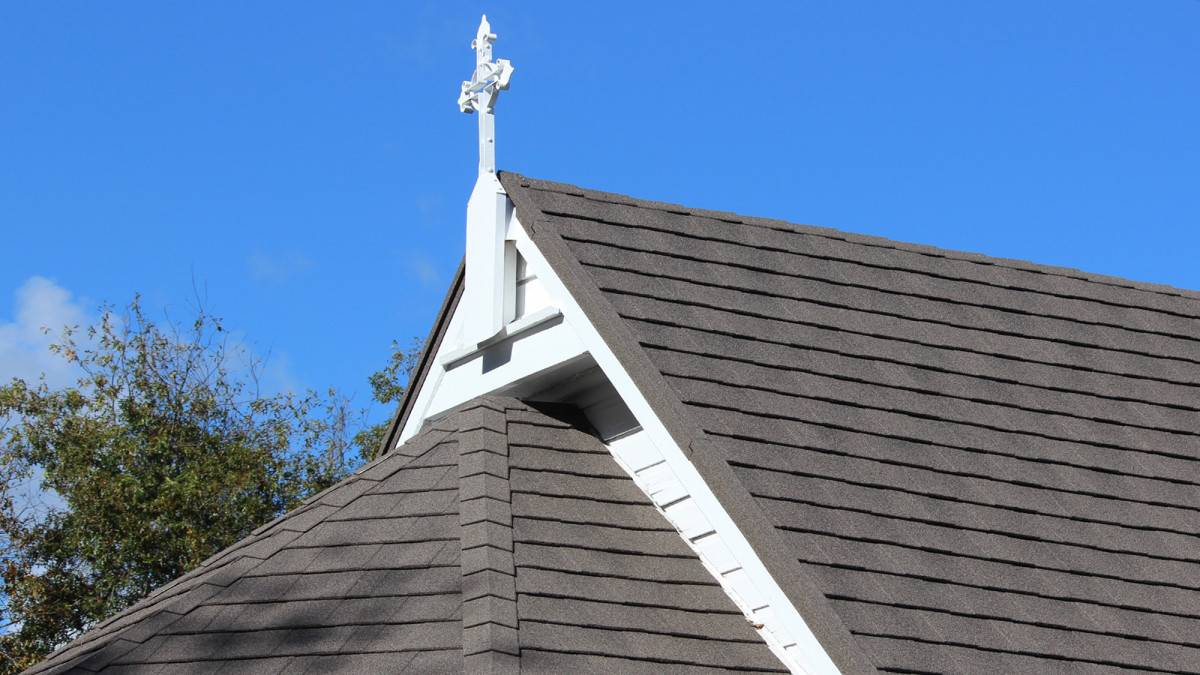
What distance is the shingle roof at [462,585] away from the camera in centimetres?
488

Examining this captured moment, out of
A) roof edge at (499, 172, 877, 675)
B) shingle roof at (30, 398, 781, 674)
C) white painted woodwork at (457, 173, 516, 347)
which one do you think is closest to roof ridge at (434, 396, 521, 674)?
shingle roof at (30, 398, 781, 674)

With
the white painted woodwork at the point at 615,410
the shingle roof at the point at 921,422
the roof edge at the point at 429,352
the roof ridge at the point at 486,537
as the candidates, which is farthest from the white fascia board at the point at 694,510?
the roof edge at the point at 429,352

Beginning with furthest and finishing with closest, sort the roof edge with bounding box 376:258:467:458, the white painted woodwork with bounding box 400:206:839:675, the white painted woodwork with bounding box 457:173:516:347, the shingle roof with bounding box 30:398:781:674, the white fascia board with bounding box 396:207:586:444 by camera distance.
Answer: the roof edge with bounding box 376:258:467:458 < the white painted woodwork with bounding box 457:173:516:347 < the white fascia board with bounding box 396:207:586:444 < the white painted woodwork with bounding box 400:206:839:675 < the shingle roof with bounding box 30:398:781:674

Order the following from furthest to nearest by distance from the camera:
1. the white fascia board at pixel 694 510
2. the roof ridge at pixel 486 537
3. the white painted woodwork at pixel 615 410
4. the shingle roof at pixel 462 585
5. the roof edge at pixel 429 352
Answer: the roof edge at pixel 429 352 < the white painted woodwork at pixel 615 410 < the white fascia board at pixel 694 510 < the shingle roof at pixel 462 585 < the roof ridge at pixel 486 537

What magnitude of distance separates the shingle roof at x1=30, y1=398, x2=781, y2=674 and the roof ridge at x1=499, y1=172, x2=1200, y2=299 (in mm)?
1276

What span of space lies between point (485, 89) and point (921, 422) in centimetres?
282

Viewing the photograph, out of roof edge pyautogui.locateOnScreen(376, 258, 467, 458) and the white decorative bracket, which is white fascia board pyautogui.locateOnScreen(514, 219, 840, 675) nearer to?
the white decorative bracket

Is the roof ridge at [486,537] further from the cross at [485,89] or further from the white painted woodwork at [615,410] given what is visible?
the cross at [485,89]

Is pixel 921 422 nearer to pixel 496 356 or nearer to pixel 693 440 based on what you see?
pixel 693 440

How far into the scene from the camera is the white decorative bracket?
21.1 ft

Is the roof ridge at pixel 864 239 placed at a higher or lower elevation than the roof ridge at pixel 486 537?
higher

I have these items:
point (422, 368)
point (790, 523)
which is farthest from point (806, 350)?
point (422, 368)

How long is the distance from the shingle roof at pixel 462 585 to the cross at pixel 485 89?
1428mm

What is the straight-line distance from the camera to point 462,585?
5.08 metres
